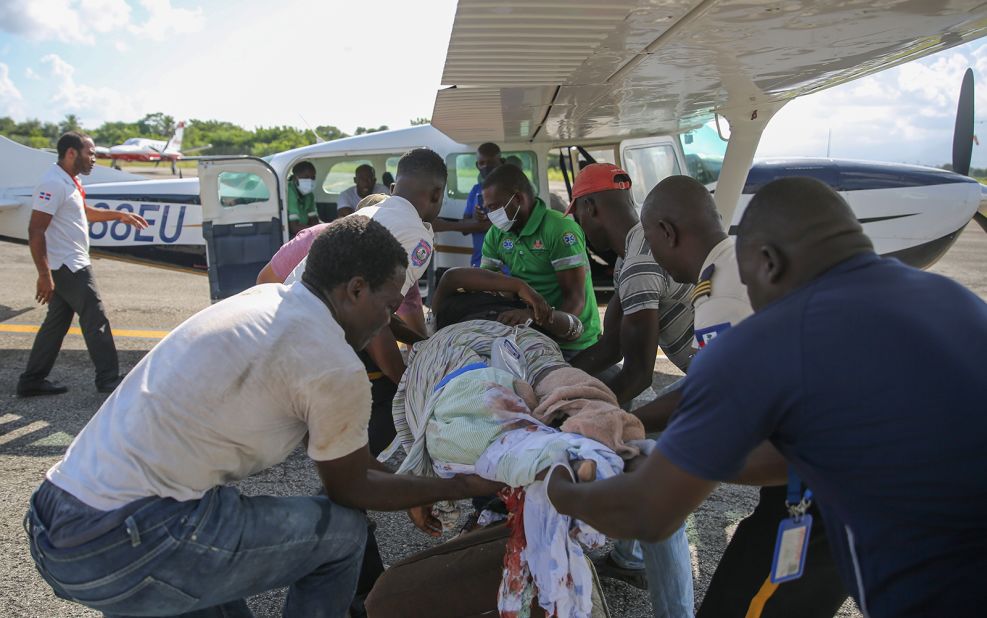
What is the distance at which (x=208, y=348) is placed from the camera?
1.76 meters

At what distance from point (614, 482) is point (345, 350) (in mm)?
794

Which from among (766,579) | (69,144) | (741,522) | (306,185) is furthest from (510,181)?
(306,185)

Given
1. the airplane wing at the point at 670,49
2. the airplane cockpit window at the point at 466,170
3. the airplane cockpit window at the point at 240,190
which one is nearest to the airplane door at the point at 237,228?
the airplane cockpit window at the point at 240,190

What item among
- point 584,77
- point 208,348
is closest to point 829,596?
point 208,348

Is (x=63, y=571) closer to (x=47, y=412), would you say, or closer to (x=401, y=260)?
(x=401, y=260)

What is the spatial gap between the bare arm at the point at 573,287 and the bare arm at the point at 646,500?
2063 mm

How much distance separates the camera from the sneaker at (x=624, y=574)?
2.90 meters

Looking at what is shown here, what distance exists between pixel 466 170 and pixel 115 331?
13.6 feet

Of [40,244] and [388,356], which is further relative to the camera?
[40,244]

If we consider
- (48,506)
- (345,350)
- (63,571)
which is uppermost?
(345,350)

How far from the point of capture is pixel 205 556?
5.76ft

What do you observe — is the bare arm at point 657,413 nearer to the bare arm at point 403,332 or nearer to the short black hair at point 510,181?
the bare arm at point 403,332

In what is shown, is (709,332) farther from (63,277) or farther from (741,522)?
(63,277)

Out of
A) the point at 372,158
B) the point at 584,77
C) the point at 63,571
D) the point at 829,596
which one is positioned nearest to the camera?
the point at 63,571
